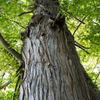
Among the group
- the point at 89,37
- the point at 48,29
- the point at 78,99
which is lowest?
the point at 78,99

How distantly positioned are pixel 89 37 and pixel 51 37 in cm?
164

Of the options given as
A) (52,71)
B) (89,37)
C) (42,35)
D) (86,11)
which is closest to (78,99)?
(52,71)

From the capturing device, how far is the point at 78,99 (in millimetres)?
1337

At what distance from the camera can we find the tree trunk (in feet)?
4.50

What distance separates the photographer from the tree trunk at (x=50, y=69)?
54.0 inches

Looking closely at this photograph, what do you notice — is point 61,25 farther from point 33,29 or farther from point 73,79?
point 73,79

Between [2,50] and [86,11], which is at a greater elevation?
[86,11]

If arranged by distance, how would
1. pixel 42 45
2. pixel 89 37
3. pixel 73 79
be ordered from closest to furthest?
pixel 73 79, pixel 42 45, pixel 89 37

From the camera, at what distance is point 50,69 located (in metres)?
1.56

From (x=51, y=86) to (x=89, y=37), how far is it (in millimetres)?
2277

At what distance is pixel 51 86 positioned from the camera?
1389 millimetres

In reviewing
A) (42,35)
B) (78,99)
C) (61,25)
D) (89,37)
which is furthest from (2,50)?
(89,37)

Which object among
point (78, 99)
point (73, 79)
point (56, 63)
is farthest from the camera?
point (56, 63)

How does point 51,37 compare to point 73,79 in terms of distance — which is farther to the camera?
point 51,37
